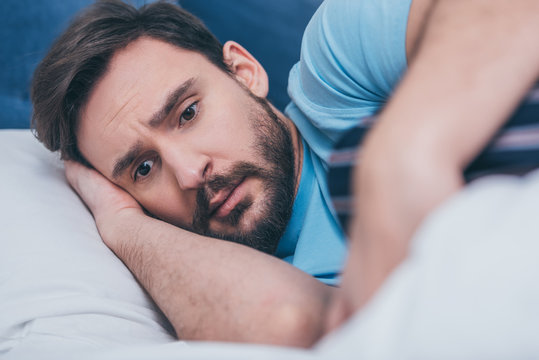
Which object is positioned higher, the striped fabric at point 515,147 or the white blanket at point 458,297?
the striped fabric at point 515,147

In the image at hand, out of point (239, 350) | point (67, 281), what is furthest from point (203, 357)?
point (67, 281)

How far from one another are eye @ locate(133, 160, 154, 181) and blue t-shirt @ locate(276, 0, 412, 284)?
340 millimetres

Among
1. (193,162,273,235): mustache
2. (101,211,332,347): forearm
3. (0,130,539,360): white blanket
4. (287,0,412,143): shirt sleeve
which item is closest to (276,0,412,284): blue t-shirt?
(287,0,412,143): shirt sleeve

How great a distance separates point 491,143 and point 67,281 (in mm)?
655

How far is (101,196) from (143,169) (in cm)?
12

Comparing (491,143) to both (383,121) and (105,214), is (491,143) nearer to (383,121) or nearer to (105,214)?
(383,121)

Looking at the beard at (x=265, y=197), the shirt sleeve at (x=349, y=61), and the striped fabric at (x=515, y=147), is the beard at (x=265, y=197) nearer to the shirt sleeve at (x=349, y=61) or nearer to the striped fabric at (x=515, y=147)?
the shirt sleeve at (x=349, y=61)

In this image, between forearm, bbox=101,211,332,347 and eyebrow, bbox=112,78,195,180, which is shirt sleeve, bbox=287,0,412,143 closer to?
eyebrow, bbox=112,78,195,180

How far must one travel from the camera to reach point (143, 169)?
38.5 inches

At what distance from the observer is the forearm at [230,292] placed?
0.52 m

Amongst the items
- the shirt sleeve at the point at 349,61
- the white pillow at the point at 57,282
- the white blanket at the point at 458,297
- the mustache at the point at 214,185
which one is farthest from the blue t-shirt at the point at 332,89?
the white blanket at the point at 458,297

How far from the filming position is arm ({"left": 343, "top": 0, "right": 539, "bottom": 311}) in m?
0.34

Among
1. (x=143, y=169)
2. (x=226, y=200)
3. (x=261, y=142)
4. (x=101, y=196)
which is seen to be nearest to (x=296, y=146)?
(x=261, y=142)

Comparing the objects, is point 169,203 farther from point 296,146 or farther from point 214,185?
point 296,146
